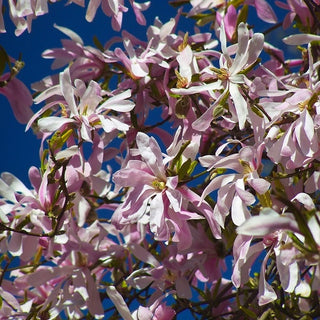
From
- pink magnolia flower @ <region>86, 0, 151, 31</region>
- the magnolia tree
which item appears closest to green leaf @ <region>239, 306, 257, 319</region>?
the magnolia tree

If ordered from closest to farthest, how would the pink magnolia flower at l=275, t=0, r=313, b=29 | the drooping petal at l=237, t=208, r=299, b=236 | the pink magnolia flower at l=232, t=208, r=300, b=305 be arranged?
the drooping petal at l=237, t=208, r=299, b=236, the pink magnolia flower at l=232, t=208, r=300, b=305, the pink magnolia flower at l=275, t=0, r=313, b=29

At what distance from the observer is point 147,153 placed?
0.52 metres

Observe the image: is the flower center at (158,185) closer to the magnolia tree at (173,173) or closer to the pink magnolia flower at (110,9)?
the magnolia tree at (173,173)

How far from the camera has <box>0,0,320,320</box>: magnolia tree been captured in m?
0.52

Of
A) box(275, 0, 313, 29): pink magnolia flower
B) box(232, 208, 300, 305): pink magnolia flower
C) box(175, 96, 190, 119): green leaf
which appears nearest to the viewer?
box(232, 208, 300, 305): pink magnolia flower

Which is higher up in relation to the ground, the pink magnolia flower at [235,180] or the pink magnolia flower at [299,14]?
the pink magnolia flower at [299,14]

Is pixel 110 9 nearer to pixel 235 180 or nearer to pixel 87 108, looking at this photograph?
pixel 87 108

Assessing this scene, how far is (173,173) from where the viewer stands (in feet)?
1.77

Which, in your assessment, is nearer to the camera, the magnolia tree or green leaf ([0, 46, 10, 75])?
the magnolia tree

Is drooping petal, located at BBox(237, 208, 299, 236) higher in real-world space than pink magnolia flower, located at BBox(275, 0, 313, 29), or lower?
higher

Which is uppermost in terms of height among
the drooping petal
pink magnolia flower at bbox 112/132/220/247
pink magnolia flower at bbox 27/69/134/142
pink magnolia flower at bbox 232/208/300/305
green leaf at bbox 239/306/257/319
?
the drooping petal

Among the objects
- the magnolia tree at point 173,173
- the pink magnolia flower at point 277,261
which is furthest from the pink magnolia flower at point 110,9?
the pink magnolia flower at point 277,261

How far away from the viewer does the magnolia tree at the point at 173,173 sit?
1.69ft

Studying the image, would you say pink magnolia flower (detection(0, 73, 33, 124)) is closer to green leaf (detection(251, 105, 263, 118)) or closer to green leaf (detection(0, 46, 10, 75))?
green leaf (detection(0, 46, 10, 75))
